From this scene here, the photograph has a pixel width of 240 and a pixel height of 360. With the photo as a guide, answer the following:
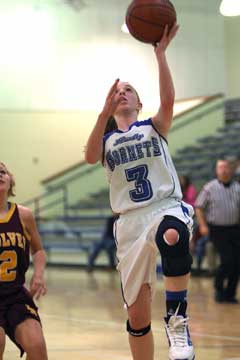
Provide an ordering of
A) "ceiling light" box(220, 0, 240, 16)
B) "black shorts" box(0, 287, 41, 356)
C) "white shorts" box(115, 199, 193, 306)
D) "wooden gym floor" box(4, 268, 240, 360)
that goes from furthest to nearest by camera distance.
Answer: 1. "ceiling light" box(220, 0, 240, 16)
2. "wooden gym floor" box(4, 268, 240, 360)
3. "black shorts" box(0, 287, 41, 356)
4. "white shorts" box(115, 199, 193, 306)

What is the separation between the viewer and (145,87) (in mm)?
14398

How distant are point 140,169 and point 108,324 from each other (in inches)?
136

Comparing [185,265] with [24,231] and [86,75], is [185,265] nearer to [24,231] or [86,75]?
[24,231]

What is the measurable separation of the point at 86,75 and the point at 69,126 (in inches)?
53.0

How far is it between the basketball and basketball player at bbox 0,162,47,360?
105 centimetres

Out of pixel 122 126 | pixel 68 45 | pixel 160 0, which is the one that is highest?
pixel 68 45

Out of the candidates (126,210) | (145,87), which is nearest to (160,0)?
(126,210)

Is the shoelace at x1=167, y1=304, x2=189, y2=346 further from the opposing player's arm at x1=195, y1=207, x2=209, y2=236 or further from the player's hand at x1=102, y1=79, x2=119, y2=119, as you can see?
the opposing player's arm at x1=195, y1=207, x2=209, y2=236

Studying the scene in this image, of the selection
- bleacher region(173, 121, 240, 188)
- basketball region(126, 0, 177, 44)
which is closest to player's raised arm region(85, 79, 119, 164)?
basketball region(126, 0, 177, 44)

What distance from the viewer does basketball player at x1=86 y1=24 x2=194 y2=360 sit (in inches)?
150

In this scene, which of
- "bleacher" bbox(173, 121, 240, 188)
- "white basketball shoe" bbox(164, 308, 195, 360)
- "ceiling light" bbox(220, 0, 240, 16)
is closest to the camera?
"white basketball shoe" bbox(164, 308, 195, 360)

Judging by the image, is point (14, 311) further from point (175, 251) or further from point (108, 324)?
point (108, 324)

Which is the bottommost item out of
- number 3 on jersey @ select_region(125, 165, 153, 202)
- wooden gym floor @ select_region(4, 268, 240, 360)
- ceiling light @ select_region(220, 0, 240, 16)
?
wooden gym floor @ select_region(4, 268, 240, 360)

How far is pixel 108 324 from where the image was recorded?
7055 mm
